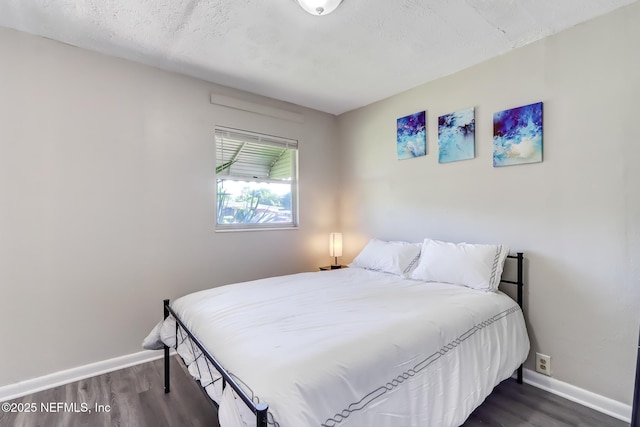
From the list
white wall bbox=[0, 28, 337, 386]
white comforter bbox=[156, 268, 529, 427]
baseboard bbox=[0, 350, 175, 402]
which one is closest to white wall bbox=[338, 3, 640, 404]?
white comforter bbox=[156, 268, 529, 427]

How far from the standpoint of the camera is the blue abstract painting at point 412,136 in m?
2.94

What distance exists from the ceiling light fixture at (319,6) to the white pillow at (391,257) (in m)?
1.95

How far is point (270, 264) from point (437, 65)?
244 cm

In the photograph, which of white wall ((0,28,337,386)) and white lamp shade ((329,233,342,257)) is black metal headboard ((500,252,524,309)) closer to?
white lamp shade ((329,233,342,257))

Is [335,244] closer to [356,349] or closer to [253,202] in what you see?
[253,202]

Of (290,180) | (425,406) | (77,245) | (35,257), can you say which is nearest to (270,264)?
(290,180)

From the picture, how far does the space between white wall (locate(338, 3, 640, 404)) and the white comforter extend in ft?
1.15

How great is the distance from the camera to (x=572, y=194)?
2.07 metres

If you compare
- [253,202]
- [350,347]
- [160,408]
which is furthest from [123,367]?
[350,347]

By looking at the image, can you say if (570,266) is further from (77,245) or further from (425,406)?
(77,245)

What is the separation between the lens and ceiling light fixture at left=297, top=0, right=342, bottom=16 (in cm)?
169

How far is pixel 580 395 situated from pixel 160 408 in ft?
8.86

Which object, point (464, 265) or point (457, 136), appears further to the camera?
point (457, 136)

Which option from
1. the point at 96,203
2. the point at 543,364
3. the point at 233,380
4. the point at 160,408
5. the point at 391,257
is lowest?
the point at 160,408
